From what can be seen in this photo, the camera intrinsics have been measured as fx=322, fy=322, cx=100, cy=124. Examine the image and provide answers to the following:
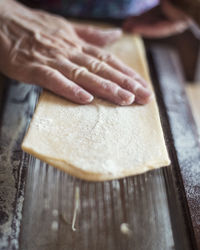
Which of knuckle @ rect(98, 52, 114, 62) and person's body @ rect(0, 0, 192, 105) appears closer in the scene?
person's body @ rect(0, 0, 192, 105)

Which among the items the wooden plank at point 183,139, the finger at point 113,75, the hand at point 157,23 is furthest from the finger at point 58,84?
the hand at point 157,23

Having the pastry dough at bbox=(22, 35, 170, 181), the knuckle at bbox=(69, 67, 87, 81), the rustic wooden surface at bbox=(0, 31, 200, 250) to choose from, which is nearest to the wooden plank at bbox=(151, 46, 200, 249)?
the rustic wooden surface at bbox=(0, 31, 200, 250)

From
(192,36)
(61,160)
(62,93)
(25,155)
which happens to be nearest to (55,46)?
(62,93)

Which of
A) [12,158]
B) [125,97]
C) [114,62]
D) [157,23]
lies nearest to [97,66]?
[114,62]

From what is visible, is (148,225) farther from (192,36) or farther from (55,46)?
(192,36)

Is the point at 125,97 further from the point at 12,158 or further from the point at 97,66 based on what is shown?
the point at 12,158

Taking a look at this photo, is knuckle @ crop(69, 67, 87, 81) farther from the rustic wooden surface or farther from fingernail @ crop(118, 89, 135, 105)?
the rustic wooden surface

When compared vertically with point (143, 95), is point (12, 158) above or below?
below

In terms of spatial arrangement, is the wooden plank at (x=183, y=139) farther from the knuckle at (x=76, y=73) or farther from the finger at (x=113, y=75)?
the knuckle at (x=76, y=73)
